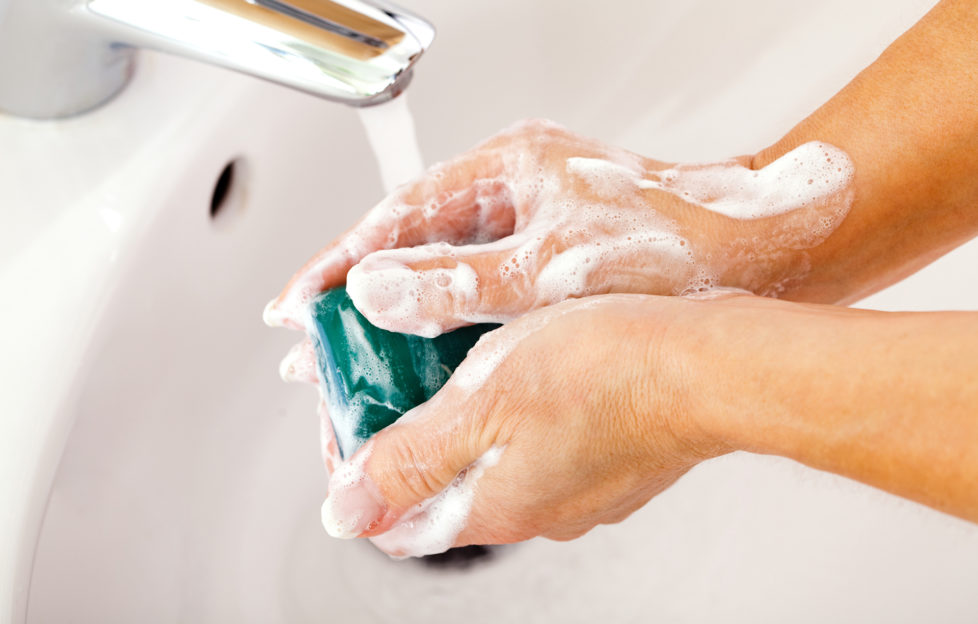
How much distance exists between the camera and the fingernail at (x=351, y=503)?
46cm

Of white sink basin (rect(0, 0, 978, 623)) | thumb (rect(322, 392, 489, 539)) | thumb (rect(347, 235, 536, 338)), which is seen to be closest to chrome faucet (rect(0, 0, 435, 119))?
white sink basin (rect(0, 0, 978, 623))

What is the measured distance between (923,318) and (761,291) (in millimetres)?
240

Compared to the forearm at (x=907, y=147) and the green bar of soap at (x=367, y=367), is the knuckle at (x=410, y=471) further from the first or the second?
the forearm at (x=907, y=147)

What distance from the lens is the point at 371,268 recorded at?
0.47 m

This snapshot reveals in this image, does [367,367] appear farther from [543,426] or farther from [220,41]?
[220,41]

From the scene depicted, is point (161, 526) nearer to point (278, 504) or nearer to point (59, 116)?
point (278, 504)

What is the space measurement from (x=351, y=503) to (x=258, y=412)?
1.03 feet

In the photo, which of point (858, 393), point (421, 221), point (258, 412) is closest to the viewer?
point (858, 393)

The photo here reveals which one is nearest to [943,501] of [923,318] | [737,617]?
[923,318]

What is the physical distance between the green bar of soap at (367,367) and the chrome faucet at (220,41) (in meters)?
0.16

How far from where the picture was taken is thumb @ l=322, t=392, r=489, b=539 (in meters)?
0.46

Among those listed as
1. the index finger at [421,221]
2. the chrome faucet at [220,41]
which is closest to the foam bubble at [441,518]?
the index finger at [421,221]

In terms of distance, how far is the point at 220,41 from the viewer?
1.64ft

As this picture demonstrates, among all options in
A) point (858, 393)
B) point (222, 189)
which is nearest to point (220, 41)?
point (222, 189)
